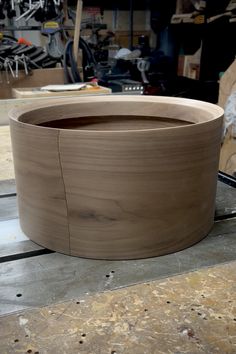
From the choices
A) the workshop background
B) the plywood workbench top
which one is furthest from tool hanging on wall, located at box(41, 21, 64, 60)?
the plywood workbench top

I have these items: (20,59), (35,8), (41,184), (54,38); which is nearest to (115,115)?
(41,184)

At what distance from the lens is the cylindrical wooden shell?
0.59 meters

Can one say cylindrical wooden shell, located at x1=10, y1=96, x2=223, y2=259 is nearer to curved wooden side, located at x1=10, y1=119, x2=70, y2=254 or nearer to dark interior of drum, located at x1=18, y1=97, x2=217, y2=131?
curved wooden side, located at x1=10, y1=119, x2=70, y2=254

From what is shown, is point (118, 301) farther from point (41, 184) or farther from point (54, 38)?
point (54, 38)

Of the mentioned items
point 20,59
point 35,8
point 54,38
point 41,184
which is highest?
point 35,8

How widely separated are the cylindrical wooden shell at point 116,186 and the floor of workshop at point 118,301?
0.04 metres

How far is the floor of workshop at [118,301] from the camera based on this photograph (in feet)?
1.57

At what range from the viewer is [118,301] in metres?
0.55

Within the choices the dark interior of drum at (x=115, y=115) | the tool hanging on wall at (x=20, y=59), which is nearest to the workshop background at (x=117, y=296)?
the dark interior of drum at (x=115, y=115)

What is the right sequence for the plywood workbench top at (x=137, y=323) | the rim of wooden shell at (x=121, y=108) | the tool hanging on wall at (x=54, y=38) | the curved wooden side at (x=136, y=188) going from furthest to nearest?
the tool hanging on wall at (x=54, y=38)
the rim of wooden shell at (x=121, y=108)
the curved wooden side at (x=136, y=188)
the plywood workbench top at (x=137, y=323)

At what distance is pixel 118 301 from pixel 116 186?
0.60 feet

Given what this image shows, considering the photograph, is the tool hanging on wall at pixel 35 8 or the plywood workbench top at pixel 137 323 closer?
the plywood workbench top at pixel 137 323

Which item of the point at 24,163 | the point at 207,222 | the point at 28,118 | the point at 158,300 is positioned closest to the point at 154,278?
the point at 158,300

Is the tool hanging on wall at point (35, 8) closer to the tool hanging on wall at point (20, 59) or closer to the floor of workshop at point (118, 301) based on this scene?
the tool hanging on wall at point (20, 59)
